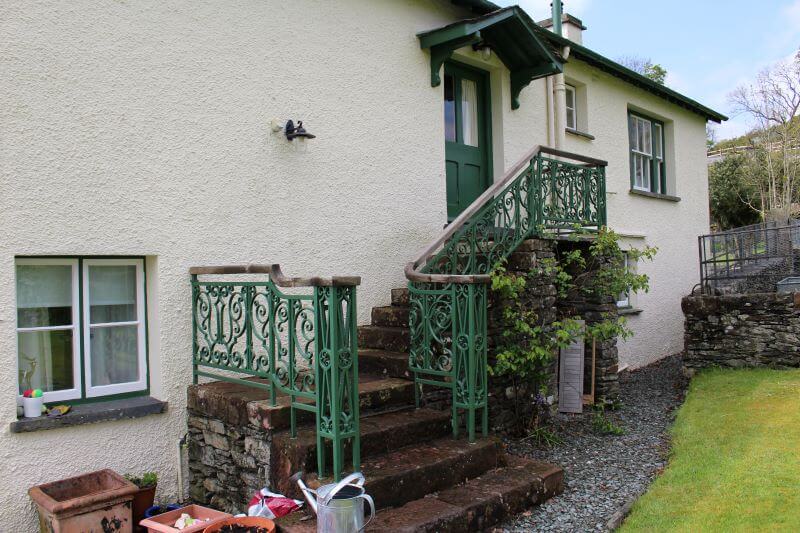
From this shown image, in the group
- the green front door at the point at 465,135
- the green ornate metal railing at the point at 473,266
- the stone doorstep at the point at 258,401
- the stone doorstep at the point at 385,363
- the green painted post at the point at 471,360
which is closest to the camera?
the stone doorstep at the point at 258,401

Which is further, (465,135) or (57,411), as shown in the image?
(465,135)

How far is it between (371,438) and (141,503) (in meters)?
1.84

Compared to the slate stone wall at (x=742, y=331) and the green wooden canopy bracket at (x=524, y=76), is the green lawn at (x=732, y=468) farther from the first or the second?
the green wooden canopy bracket at (x=524, y=76)

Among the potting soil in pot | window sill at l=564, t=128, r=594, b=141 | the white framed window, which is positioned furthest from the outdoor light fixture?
the white framed window

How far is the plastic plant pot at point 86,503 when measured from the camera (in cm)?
402

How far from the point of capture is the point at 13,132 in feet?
14.4

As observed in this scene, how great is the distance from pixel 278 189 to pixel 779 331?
8261 mm

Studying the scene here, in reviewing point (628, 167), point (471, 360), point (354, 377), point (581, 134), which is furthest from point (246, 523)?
point (628, 167)

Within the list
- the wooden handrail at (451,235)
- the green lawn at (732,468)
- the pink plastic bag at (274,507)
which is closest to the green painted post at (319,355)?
the pink plastic bag at (274,507)

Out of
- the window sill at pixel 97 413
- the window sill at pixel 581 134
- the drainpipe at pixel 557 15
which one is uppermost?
the drainpipe at pixel 557 15

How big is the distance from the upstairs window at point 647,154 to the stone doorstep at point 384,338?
7.33 meters

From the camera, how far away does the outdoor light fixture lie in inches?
234

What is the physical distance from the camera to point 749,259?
440 inches

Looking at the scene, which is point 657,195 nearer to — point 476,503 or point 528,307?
point 528,307
